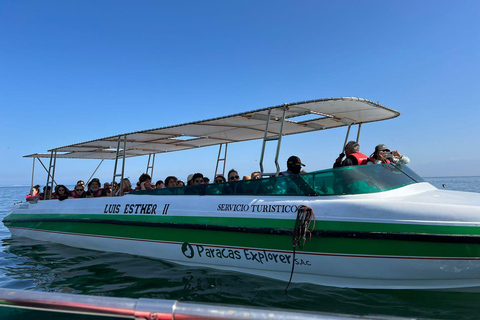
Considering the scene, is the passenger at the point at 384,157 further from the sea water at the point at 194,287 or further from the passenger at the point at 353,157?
the sea water at the point at 194,287

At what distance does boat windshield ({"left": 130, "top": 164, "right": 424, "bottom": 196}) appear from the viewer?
4.59m

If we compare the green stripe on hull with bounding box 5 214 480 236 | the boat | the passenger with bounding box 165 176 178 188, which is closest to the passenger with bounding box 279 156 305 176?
the boat

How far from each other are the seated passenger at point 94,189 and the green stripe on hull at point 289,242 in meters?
1.36

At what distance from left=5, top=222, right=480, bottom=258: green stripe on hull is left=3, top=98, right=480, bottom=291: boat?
0.01 meters

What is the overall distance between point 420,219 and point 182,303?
134 inches

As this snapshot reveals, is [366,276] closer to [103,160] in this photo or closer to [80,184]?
[80,184]

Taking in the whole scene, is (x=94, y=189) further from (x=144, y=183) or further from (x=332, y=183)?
(x=332, y=183)

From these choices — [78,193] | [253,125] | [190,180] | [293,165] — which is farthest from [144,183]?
[293,165]

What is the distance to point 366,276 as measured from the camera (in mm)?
4145

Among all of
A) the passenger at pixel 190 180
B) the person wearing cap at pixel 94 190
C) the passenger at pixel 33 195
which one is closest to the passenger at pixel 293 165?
the passenger at pixel 190 180

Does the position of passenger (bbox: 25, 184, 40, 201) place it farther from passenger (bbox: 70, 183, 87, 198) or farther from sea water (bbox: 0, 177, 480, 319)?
sea water (bbox: 0, 177, 480, 319)

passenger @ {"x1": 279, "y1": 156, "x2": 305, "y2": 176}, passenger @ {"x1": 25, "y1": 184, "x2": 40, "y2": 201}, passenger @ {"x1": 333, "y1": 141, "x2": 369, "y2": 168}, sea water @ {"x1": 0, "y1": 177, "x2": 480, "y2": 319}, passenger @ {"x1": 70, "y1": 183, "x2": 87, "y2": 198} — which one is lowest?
sea water @ {"x1": 0, "y1": 177, "x2": 480, "y2": 319}

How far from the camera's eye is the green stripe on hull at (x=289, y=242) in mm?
3838

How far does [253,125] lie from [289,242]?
316 cm
